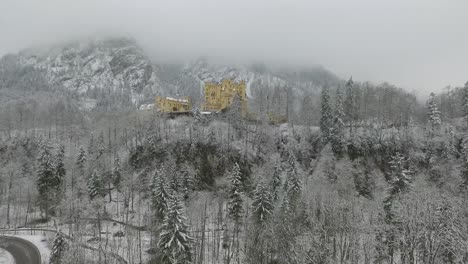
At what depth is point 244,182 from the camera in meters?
88.6

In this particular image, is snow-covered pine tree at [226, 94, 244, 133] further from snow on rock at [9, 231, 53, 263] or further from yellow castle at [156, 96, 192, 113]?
snow on rock at [9, 231, 53, 263]

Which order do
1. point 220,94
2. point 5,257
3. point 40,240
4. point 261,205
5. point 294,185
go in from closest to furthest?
point 5,257
point 40,240
point 261,205
point 294,185
point 220,94

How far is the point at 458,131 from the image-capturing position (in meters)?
104

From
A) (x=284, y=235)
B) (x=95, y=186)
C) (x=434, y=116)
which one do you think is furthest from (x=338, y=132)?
(x=95, y=186)

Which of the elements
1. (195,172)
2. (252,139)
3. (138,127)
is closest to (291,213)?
(195,172)

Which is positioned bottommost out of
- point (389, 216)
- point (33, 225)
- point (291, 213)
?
point (33, 225)

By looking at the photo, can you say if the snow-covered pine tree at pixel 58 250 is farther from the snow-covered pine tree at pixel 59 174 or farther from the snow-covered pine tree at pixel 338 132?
the snow-covered pine tree at pixel 338 132

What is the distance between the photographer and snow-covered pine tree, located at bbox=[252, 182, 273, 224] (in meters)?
58.8

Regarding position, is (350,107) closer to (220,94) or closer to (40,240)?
(220,94)

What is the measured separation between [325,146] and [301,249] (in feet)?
175

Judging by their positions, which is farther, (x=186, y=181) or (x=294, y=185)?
(x=186, y=181)

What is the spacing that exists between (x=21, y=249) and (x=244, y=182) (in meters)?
47.0

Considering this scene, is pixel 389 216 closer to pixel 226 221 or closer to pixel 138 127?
pixel 226 221

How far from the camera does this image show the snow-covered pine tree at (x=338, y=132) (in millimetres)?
94750
